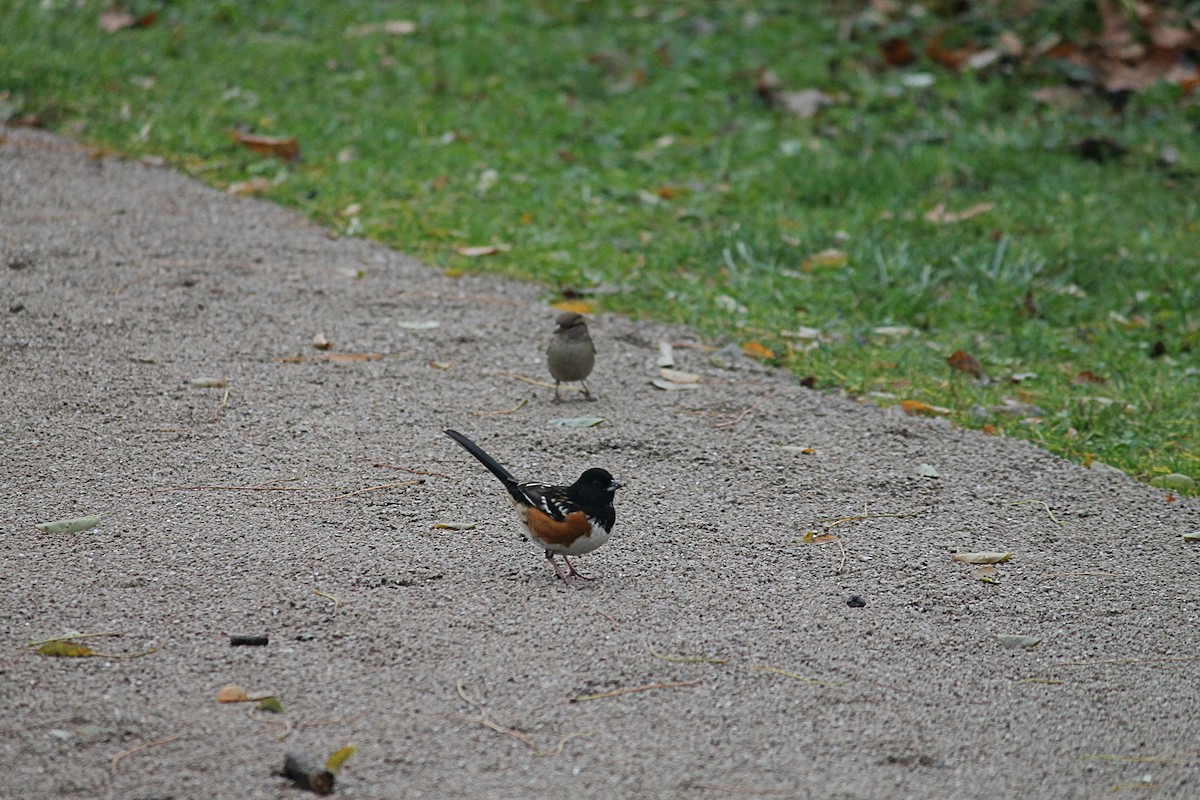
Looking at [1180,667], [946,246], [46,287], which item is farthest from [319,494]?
[946,246]

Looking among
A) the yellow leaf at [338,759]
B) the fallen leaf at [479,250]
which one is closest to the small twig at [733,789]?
the yellow leaf at [338,759]

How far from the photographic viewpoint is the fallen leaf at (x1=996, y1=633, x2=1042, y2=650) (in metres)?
3.48

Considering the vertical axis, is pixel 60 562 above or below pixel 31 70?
below

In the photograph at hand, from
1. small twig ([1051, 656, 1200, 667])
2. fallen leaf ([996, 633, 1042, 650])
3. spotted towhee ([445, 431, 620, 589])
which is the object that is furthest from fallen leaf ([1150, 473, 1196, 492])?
spotted towhee ([445, 431, 620, 589])

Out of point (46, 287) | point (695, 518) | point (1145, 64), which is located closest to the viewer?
point (695, 518)

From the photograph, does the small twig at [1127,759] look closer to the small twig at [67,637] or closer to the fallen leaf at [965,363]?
the small twig at [67,637]

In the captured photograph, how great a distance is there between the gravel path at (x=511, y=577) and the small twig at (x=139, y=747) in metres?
0.01

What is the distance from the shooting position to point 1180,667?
3395mm

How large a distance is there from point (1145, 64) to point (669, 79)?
3.46 meters

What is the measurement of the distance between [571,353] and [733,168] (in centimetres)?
347

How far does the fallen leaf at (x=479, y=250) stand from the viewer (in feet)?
21.8

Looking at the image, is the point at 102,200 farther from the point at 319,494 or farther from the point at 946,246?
the point at 946,246

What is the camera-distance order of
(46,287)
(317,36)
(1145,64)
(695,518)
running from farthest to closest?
(317,36)
(1145,64)
(46,287)
(695,518)

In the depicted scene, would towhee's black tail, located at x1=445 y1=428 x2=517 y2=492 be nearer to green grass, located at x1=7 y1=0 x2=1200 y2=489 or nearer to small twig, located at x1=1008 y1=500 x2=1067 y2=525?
small twig, located at x1=1008 y1=500 x2=1067 y2=525
